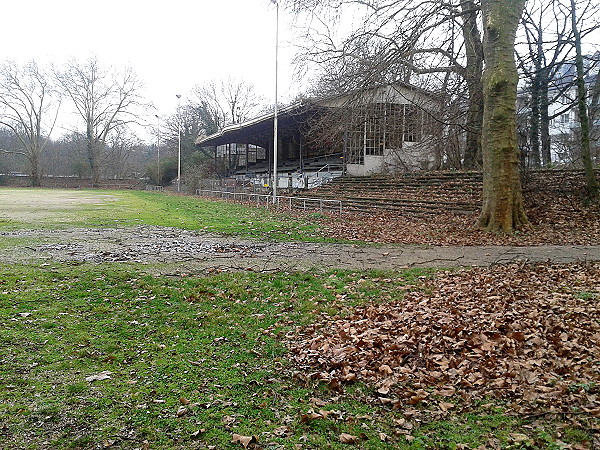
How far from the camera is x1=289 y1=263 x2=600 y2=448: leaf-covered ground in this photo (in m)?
3.44

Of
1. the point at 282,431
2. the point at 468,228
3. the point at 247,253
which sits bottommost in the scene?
the point at 282,431

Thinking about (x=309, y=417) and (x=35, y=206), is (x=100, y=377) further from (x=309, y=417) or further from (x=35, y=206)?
(x=35, y=206)

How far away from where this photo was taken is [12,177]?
6806 cm

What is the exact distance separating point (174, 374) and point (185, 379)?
154mm

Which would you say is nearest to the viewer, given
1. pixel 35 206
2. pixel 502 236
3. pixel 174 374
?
pixel 174 374

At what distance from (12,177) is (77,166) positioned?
9.29 meters

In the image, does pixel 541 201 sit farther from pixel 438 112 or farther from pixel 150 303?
pixel 150 303

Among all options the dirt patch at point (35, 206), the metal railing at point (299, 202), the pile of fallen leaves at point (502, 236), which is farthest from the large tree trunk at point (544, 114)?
the dirt patch at point (35, 206)

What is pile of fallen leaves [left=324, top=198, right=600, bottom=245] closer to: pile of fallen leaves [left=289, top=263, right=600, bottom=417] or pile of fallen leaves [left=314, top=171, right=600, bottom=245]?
pile of fallen leaves [left=314, top=171, right=600, bottom=245]

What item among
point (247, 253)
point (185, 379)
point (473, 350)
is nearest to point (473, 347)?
point (473, 350)

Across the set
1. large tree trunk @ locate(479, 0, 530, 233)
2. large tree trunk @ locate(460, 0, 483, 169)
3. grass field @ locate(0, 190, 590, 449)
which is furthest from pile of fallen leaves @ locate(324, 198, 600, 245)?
grass field @ locate(0, 190, 590, 449)

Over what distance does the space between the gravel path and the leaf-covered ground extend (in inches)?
97.7

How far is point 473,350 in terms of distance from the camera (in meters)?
4.34

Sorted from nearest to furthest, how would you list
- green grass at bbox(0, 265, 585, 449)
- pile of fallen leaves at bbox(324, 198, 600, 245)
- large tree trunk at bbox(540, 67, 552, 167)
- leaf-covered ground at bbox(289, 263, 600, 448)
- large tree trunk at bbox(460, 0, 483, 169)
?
green grass at bbox(0, 265, 585, 449)
leaf-covered ground at bbox(289, 263, 600, 448)
pile of fallen leaves at bbox(324, 198, 600, 245)
large tree trunk at bbox(460, 0, 483, 169)
large tree trunk at bbox(540, 67, 552, 167)
